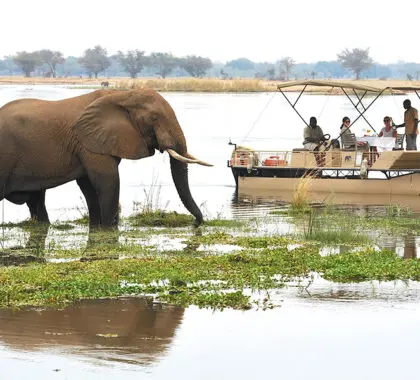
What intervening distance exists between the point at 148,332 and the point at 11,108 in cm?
868

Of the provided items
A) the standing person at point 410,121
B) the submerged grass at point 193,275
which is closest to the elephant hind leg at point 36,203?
the submerged grass at point 193,275

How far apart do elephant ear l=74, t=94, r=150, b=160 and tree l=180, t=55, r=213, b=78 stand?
172496 mm

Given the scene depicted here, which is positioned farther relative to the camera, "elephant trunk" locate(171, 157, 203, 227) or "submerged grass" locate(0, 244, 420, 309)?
"elephant trunk" locate(171, 157, 203, 227)

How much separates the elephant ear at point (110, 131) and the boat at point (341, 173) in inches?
209

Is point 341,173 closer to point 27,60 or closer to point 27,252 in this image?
point 27,252

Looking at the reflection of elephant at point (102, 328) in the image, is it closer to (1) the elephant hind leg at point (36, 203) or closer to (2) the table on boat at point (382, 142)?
(1) the elephant hind leg at point (36, 203)

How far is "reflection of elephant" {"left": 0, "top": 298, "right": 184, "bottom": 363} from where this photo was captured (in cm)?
1041

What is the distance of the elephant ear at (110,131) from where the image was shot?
18094 mm

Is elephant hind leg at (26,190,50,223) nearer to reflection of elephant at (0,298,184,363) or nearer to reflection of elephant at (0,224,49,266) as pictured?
reflection of elephant at (0,224,49,266)

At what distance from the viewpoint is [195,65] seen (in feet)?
627

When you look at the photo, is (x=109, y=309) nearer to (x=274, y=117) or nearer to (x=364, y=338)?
(x=364, y=338)

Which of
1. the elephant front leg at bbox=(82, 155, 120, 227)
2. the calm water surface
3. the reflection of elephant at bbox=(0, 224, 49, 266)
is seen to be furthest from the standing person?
the calm water surface

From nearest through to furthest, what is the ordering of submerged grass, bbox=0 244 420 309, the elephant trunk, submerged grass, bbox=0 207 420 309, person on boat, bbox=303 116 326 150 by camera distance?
1. submerged grass, bbox=0 244 420 309
2. submerged grass, bbox=0 207 420 309
3. the elephant trunk
4. person on boat, bbox=303 116 326 150

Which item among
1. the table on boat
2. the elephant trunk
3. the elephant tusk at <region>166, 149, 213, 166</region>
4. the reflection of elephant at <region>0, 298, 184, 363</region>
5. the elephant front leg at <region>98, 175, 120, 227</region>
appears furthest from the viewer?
the table on boat
